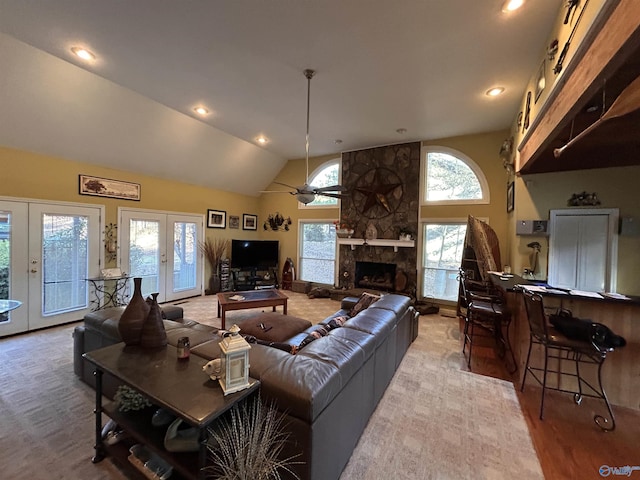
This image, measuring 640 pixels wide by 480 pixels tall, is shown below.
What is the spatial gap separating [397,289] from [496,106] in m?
3.73

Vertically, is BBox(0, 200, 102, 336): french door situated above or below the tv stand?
above

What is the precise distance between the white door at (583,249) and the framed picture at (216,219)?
669cm

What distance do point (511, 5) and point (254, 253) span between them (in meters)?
6.49

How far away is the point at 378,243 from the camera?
6113 mm

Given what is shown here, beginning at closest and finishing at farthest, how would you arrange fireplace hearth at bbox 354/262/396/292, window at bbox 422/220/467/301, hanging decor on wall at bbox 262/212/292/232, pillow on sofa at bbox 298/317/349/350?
pillow on sofa at bbox 298/317/349/350, window at bbox 422/220/467/301, fireplace hearth at bbox 354/262/396/292, hanging decor on wall at bbox 262/212/292/232

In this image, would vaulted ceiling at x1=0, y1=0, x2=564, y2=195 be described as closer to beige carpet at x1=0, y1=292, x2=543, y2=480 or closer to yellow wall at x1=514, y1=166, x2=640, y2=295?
yellow wall at x1=514, y1=166, x2=640, y2=295

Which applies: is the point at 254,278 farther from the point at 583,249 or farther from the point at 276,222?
the point at 583,249

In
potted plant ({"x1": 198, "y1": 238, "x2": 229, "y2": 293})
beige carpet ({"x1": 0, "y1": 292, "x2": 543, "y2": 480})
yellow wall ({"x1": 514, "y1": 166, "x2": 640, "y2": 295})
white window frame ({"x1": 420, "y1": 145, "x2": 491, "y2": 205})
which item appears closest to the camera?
beige carpet ({"x1": 0, "y1": 292, "x2": 543, "y2": 480})

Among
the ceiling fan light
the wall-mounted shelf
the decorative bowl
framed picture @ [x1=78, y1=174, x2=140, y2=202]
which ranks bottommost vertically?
the wall-mounted shelf

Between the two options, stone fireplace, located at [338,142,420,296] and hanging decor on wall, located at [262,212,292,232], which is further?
hanging decor on wall, located at [262,212,292,232]

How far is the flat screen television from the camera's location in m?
6.98

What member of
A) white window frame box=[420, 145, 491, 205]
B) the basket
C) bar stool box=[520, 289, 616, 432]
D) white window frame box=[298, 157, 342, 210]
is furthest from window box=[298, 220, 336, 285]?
the basket

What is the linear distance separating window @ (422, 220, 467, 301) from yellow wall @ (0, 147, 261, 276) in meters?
5.01

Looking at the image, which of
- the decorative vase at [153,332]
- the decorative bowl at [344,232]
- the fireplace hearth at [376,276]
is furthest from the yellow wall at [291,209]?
the decorative vase at [153,332]
